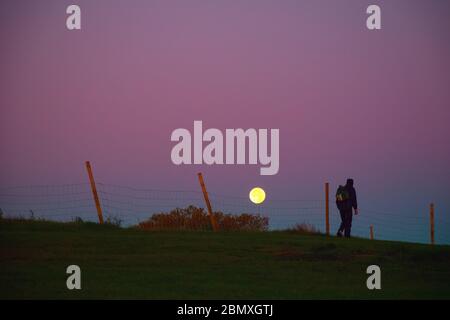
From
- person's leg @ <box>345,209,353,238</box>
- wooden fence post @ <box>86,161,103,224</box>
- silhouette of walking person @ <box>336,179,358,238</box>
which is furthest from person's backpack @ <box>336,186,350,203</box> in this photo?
wooden fence post @ <box>86,161,103,224</box>

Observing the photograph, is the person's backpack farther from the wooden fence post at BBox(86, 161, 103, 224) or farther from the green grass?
the wooden fence post at BBox(86, 161, 103, 224)

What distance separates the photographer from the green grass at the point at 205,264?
53.9 feet

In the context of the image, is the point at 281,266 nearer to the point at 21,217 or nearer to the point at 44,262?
the point at 44,262

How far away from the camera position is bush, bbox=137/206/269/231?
105 ft

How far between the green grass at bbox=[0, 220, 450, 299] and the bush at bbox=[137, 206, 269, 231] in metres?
4.32

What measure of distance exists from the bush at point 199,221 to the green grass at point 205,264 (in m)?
4.32

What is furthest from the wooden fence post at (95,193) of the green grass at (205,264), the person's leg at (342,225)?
the person's leg at (342,225)

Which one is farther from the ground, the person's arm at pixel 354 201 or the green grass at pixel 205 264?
the person's arm at pixel 354 201

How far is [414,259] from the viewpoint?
22.3 meters

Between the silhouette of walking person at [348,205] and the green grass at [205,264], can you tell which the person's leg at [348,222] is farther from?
the green grass at [205,264]

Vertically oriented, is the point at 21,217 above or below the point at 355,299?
above
